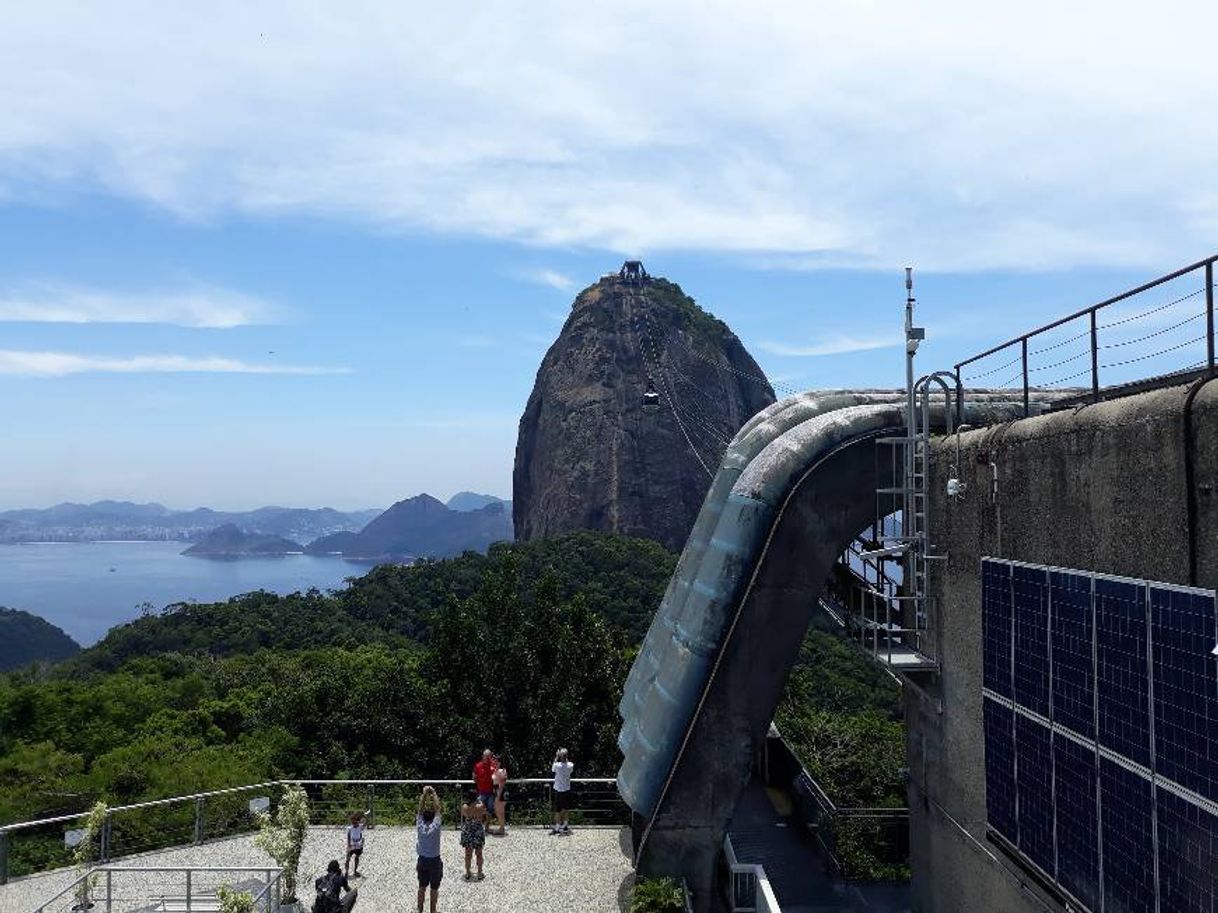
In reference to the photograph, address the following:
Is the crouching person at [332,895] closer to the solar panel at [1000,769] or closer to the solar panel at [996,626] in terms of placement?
the solar panel at [1000,769]

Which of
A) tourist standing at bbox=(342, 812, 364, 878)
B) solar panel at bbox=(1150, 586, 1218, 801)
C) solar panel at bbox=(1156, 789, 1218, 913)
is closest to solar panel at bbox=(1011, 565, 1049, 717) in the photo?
solar panel at bbox=(1150, 586, 1218, 801)

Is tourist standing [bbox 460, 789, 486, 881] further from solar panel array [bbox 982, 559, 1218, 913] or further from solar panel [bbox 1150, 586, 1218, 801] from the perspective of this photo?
solar panel [bbox 1150, 586, 1218, 801]

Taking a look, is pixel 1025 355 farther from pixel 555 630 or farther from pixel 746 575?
pixel 555 630

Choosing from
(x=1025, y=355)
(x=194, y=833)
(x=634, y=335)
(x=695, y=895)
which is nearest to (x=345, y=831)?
(x=194, y=833)

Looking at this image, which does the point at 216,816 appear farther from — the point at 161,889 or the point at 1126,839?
the point at 1126,839

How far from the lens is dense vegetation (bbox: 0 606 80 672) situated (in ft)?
426

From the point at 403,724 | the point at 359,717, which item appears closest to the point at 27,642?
the point at 359,717

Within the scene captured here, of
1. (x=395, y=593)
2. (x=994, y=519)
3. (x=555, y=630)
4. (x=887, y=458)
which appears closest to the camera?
(x=994, y=519)

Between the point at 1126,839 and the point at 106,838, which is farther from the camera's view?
the point at 106,838

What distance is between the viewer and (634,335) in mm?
126438

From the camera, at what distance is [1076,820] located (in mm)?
8617

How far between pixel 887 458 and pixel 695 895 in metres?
6.50

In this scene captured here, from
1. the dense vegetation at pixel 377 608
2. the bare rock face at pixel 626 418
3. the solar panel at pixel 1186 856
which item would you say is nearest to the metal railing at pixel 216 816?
the solar panel at pixel 1186 856

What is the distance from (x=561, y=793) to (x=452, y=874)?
8.28 ft
